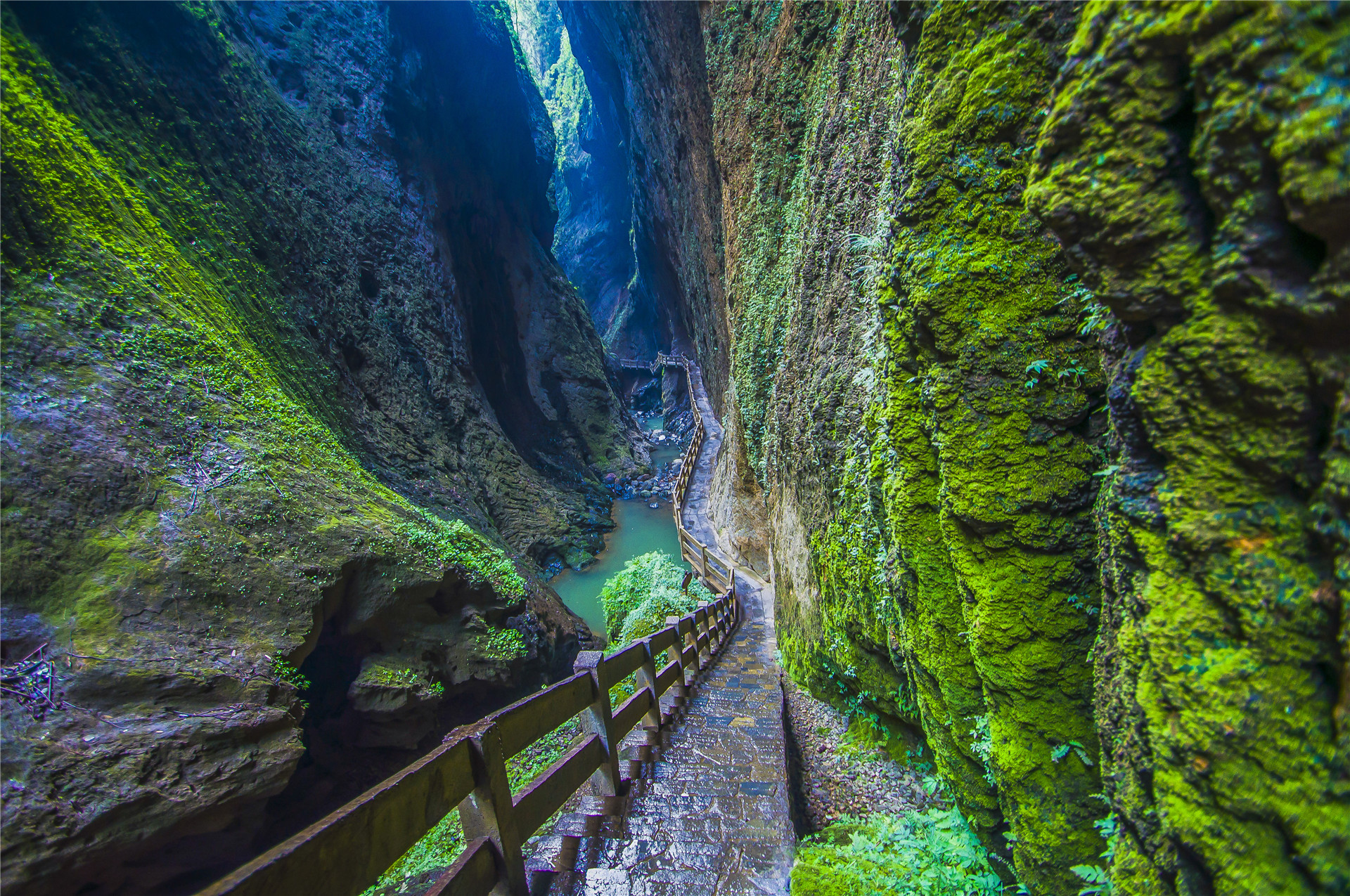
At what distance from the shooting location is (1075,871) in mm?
1940

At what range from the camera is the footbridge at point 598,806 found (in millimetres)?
1386

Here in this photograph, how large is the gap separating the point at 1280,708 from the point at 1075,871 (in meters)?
1.23

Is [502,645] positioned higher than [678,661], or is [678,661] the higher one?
[678,661]

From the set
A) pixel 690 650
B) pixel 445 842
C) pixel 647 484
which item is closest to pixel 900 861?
pixel 690 650

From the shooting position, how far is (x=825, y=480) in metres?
5.48

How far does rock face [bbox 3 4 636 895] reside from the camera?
13.7ft

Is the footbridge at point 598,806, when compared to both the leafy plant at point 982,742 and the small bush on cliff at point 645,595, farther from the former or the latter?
the small bush on cliff at point 645,595

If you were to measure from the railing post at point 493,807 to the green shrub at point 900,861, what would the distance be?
4.13ft

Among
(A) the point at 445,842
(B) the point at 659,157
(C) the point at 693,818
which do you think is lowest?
(A) the point at 445,842

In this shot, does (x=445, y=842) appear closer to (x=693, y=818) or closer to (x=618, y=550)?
(x=693, y=818)

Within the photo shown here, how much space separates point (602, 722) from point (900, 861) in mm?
1697

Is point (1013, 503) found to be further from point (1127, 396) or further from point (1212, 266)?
point (1212, 266)

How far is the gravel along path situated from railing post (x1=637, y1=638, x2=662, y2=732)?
1115 mm

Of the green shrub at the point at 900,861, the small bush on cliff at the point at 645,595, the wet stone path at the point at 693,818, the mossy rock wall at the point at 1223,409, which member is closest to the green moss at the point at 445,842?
the wet stone path at the point at 693,818
